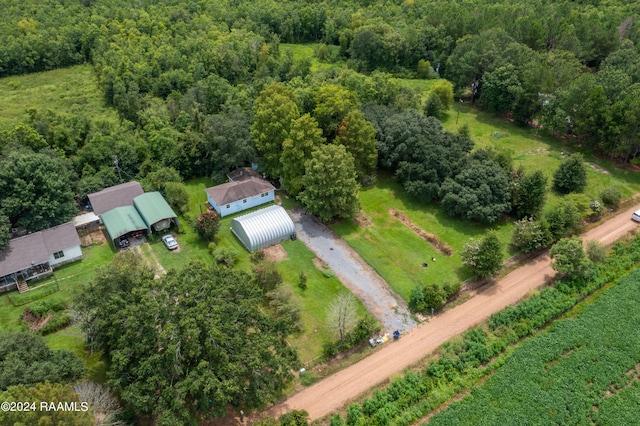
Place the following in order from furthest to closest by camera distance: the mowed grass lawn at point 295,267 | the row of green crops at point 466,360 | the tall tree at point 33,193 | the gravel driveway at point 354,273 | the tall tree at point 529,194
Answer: the tall tree at point 529,194 < the tall tree at point 33,193 < the gravel driveway at point 354,273 < the mowed grass lawn at point 295,267 < the row of green crops at point 466,360

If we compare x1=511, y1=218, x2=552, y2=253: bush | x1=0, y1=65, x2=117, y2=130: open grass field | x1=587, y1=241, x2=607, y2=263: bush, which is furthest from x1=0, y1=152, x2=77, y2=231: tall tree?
x1=587, y1=241, x2=607, y2=263: bush

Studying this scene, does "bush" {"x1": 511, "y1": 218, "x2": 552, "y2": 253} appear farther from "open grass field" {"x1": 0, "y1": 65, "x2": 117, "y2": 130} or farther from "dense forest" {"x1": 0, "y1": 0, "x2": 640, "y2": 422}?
"open grass field" {"x1": 0, "y1": 65, "x2": 117, "y2": 130}

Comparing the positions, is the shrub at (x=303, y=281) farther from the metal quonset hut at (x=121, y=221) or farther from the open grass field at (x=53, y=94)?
the open grass field at (x=53, y=94)

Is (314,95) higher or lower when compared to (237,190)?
higher

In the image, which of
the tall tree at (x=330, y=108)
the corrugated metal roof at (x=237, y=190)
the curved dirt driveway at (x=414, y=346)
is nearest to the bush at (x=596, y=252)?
the curved dirt driveway at (x=414, y=346)

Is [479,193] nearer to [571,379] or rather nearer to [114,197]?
[571,379]

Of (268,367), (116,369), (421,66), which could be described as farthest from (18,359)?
(421,66)

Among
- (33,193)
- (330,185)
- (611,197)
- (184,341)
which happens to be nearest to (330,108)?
(330,185)
